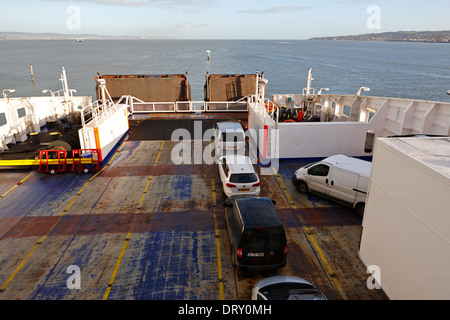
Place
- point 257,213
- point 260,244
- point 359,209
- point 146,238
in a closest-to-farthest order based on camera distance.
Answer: point 260,244
point 257,213
point 146,238
point 359,209

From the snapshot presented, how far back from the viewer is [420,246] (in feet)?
21.7

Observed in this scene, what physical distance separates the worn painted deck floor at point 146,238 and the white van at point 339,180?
49 cm

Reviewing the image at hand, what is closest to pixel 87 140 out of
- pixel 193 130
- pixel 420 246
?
pixel 193 130

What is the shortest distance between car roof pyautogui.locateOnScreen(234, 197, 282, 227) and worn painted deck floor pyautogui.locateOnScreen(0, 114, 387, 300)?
1.61m

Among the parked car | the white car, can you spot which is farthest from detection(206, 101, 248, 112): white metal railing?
the parked car

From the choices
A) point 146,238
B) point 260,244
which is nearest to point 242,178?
point 260,244

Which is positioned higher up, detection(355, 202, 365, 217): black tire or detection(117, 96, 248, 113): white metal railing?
detection(117, 96, 248, 113): white metal railing

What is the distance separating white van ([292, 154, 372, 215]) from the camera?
11276mm

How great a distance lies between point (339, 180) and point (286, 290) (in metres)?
6.45

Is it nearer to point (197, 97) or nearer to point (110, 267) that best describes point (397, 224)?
point (110, 267)

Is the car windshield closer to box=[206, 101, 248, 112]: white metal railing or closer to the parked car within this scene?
the parked car

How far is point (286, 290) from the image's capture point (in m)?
6.68

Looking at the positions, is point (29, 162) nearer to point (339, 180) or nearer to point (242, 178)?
point (242, 178)
